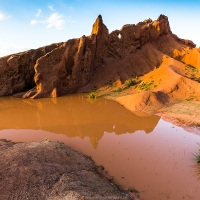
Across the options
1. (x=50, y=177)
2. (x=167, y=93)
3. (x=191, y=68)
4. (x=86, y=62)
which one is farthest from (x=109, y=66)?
(x=50, y=177)

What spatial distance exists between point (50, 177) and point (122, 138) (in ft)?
19.9

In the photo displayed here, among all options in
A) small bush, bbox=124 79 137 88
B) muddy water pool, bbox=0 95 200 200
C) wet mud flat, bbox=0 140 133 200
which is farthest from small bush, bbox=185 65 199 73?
wet mud flat, bbox=0 140 133 200

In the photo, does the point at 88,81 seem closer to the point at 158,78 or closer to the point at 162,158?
the point at 158,78

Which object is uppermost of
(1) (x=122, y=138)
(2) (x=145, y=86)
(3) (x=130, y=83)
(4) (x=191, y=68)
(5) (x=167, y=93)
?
(4) (x=191, y=68)

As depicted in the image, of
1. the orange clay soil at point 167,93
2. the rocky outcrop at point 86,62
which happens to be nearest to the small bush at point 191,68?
the orange clay soil at point 167,93

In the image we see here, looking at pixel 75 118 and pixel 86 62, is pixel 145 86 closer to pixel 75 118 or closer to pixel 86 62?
pixel 86 62

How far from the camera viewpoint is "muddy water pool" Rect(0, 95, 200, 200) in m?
8.81

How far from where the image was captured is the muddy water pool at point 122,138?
8.81 meters

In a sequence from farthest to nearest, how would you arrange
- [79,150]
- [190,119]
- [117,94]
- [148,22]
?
[148,22] → [117,94] → [190,119] → [79,150]

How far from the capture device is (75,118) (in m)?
17.8

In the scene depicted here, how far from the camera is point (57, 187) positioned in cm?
752

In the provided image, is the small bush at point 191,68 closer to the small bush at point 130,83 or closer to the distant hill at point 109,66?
the distant hill at point 109,66

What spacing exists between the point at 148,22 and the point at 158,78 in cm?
1224

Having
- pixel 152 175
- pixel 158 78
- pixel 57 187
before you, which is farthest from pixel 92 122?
pixel 158 78
